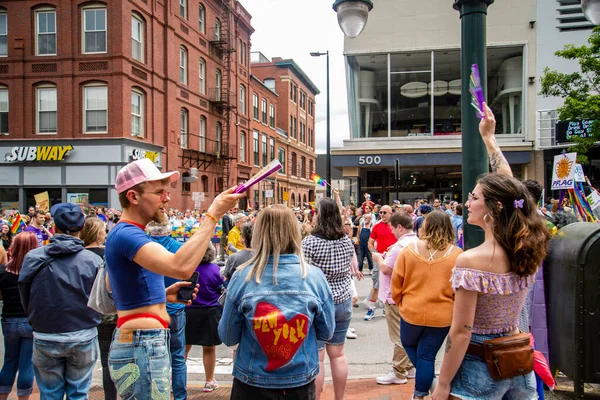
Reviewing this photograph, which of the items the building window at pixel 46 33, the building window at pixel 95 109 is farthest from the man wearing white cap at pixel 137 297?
the building window at pixel 46 33

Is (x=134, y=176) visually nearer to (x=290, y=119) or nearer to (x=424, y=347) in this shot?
(x=424, y=347)

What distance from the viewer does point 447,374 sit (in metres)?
2.41

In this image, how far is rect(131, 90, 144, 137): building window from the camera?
939 inches

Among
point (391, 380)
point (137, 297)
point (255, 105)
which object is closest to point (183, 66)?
point (255, 105)

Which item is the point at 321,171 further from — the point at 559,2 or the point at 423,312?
the point at 423,312

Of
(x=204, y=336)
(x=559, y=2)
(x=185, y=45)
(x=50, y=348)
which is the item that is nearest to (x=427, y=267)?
(x=204, y=336)

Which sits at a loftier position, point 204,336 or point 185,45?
point 185,45

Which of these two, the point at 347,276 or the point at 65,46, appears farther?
the point at 65,46

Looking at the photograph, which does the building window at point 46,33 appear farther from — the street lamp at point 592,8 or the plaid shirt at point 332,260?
the street lamp at point 592,8

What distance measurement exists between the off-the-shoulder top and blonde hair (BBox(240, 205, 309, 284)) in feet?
2.94

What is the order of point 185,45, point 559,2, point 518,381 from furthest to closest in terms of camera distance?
point 185,45 → point 559,2 → point 518,381

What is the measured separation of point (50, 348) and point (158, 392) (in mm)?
1491

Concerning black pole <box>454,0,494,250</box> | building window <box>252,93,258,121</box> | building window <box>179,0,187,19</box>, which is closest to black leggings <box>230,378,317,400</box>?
black pole <box>454,0,494,250</box>

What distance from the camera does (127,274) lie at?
2645 millimetres
